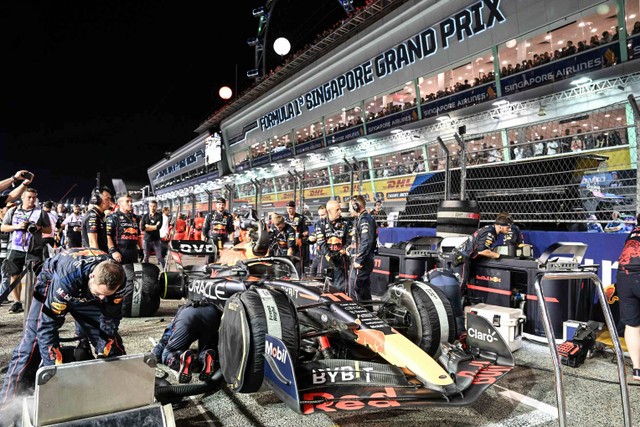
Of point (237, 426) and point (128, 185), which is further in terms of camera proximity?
point (128, 185)

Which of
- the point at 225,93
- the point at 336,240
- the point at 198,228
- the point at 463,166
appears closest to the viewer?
the point at 463,166

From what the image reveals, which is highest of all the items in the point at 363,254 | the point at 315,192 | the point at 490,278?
the point at 315,192

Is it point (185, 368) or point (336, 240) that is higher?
point (336, 240)

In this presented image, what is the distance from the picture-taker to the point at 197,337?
12.0 feet

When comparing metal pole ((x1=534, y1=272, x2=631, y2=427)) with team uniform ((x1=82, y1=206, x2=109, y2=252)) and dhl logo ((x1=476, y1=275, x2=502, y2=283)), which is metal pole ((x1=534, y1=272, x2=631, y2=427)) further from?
team uniform ((x1=82, y1=206, x2=109, y2=252))

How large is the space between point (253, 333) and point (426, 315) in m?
1.33

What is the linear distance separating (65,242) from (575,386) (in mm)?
9981

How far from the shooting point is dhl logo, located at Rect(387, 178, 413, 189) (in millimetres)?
8571

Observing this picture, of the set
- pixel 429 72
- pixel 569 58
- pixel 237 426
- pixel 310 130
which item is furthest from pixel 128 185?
pixel 237 426

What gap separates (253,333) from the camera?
272 cm

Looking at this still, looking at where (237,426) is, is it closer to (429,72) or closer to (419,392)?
(419,392)

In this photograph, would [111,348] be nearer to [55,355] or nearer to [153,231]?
[55,355]

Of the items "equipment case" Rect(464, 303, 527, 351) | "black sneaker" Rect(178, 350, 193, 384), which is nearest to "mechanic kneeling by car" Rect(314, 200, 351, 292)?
"equipment case" Rect(464, 303, 527, 351)

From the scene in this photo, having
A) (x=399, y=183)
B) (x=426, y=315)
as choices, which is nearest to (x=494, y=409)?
(x=426, y=315)
